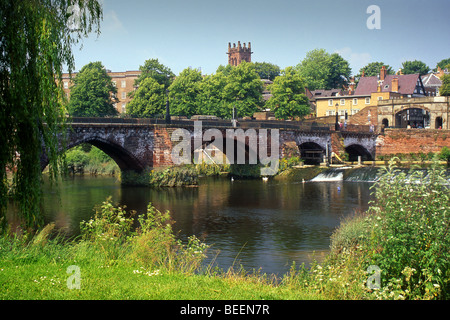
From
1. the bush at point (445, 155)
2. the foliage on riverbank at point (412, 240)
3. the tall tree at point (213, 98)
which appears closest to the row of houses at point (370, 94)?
the bush at point (445, 155)

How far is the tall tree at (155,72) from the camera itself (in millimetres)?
78938

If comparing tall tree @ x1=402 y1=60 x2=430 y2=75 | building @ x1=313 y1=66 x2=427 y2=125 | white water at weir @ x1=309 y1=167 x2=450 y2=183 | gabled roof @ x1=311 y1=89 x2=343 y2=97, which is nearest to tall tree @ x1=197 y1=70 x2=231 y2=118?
building @ x1=313 y1=66 x2=427 y2=125

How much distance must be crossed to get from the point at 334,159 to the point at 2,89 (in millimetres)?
50585

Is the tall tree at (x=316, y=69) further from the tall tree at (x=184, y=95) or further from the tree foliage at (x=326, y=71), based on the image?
the tall tree at (x=184, y=95)

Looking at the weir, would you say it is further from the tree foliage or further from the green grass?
the tree foliage

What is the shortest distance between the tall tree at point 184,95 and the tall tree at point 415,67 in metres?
70.2

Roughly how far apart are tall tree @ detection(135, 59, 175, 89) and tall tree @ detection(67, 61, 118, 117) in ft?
22.3

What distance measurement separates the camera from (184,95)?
74438 millimetres

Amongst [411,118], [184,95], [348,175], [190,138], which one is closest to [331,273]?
[190,138]

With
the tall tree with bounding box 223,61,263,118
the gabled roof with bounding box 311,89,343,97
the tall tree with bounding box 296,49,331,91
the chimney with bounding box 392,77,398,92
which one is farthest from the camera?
the tall tree with bounding box 296,49,331,91

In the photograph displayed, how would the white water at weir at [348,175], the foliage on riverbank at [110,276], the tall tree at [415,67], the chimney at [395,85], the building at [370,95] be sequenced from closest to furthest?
the foliage on riverbank at [110,276] → the white water at weir at [348,175] → the building at [370,95] → the chimney at [395,85] → the tall tree at [415,67]

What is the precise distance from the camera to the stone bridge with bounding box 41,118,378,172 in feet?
139

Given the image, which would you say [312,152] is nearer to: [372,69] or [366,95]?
[366,95]
